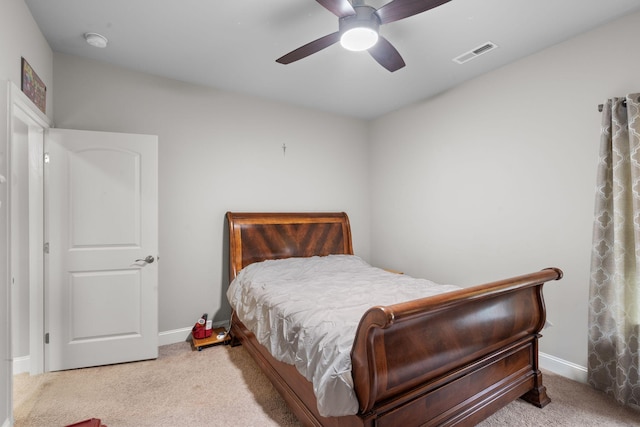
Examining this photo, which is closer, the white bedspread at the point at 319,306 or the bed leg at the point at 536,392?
the white bedspread at the point at 319,306

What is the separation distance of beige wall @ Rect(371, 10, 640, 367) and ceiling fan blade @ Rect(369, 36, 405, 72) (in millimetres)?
1343

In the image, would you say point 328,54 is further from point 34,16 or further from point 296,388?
point 296,388

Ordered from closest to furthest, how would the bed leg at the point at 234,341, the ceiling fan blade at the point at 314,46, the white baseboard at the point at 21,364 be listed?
the ceiling fan blade at the point at 314,46 < the white baseboard at the point at 21,364 < the bed leg at the point at 234,341

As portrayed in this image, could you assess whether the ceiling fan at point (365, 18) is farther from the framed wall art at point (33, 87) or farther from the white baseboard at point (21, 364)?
the white baseboard at point (21, 364)

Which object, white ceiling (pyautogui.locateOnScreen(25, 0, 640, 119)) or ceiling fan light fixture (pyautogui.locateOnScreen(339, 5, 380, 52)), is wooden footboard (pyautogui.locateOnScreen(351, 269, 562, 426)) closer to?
ceiling fan light fixture (pyautogui.locateOnScreen(339, 5, 380, 52))

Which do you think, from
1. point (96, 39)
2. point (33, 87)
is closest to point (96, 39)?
point (96, 39)

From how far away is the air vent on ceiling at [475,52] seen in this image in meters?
2.58

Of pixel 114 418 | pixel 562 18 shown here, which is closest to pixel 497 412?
pixel 114 418

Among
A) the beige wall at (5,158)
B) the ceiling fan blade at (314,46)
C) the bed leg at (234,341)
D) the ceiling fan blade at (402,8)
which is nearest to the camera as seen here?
the ceiling fan blade at (402,8)

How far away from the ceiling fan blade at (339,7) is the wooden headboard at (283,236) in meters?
2.33

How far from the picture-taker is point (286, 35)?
8.11 ft

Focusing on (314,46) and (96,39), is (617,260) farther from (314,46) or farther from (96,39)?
(96,39)

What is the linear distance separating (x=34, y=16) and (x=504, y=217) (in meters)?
4.13

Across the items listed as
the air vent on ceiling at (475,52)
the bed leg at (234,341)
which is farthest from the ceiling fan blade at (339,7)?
the bed leg at (234,341)
